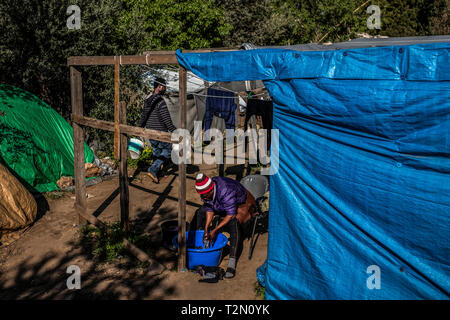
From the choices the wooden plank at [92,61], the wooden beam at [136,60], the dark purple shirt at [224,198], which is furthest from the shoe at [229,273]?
the wooden plank at [92,61]

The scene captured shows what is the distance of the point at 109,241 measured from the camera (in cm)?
577

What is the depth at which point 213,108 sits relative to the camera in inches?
328

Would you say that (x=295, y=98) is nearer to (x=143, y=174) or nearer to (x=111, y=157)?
(x=143, y=174)

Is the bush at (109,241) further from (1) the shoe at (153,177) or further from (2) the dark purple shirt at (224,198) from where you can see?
(1) the shoe at (153,177)

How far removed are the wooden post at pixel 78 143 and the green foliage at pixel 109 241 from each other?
41 centimetres

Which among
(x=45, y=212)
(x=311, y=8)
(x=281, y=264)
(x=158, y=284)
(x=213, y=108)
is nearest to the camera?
(x=281, y=264)

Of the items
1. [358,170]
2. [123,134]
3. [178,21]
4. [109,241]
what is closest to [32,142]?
[109,241]

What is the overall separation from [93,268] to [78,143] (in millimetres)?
2214

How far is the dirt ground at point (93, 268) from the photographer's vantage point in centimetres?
461

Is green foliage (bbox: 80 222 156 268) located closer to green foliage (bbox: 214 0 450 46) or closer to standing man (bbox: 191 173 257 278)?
standing man (bbox: 191 173 257 278)

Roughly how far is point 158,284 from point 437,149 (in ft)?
11.5

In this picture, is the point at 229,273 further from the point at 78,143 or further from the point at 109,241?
the point at 78,143

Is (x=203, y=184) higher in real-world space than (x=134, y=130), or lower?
lower
